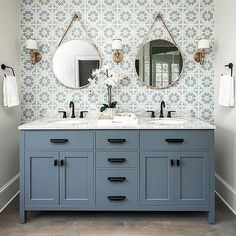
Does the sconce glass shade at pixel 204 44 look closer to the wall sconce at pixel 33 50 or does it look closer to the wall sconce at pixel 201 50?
the wall sconce at pixel 201 50

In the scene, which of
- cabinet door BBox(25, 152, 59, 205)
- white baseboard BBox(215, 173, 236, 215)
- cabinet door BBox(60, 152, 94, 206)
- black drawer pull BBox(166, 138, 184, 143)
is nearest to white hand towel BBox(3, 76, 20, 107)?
cabinet door BBox(25, 152, 59, 205)

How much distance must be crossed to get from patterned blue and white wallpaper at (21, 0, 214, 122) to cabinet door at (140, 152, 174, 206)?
851mm

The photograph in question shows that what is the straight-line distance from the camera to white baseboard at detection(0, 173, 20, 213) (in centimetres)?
282

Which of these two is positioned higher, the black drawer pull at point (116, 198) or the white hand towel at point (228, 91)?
the white hand towel at point (228, 91)

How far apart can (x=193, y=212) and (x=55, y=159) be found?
4.54ft

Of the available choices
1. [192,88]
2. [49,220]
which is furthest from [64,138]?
[192,88]

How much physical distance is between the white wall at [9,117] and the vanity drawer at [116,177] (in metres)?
0.99

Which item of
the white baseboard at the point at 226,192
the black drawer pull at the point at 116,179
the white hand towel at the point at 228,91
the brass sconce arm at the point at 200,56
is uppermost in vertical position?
the brass sconce arm at the point at 200,56

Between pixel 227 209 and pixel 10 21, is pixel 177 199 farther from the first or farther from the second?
pixel 10 21

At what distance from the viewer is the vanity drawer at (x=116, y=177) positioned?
2566 mm

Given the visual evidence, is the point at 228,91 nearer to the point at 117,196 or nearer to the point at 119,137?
the point at 119,137

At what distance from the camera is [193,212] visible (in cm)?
280

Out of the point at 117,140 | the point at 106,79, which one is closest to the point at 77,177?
the point at 117,140

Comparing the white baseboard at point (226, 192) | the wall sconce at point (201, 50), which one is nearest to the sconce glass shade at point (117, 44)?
the wall sconce at point (201, 50)
